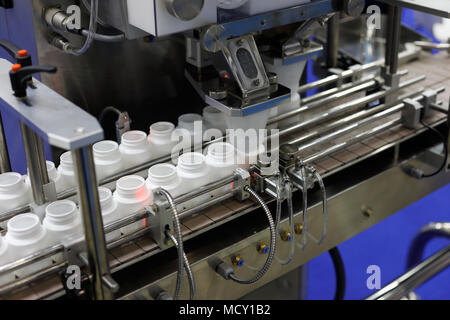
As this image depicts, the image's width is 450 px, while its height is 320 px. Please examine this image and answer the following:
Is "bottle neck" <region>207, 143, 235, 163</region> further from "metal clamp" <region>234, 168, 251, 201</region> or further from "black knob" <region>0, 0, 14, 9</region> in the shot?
"black knob" <region>0, 0, 14, 9</region>

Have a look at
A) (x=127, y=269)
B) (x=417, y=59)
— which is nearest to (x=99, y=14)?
(x=127, y=269)

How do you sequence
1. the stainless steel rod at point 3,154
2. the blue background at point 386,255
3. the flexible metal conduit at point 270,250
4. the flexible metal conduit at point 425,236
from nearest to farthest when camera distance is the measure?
the flexible metal conduit at point 270,250 < the stainless steel rod at point 3,154 < the flexible metal conduit at point 425,236 < the blue background at point 386,255

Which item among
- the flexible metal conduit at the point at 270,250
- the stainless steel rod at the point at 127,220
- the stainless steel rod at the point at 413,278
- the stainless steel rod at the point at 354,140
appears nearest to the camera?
the stainless steel rod at the point at 127,220

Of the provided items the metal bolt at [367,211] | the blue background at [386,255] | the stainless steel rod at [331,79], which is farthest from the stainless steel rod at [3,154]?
the blue background at [386,255]

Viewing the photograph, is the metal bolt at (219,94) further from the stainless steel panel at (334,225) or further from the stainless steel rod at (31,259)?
the stainless steel rod at (31,259)

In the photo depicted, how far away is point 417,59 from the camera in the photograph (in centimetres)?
219

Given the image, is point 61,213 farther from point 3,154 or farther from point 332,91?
point 332,91

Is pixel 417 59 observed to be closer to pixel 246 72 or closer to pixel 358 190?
pixel 358 190

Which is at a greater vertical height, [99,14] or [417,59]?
[99,14]

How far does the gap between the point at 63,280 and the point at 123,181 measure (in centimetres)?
27

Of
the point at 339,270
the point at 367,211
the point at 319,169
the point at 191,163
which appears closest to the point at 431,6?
the point at 319,169

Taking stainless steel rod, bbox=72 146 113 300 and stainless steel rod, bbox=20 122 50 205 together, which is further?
stainless steel rod, bbox=20 122 50 205

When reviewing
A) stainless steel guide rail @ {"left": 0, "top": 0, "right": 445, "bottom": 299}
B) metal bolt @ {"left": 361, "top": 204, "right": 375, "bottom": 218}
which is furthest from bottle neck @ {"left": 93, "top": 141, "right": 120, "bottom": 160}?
metal bolt @ {"left": 361, "top": 204, "right": 375, "bottom": 218}

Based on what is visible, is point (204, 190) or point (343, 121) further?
point (343, 121)
